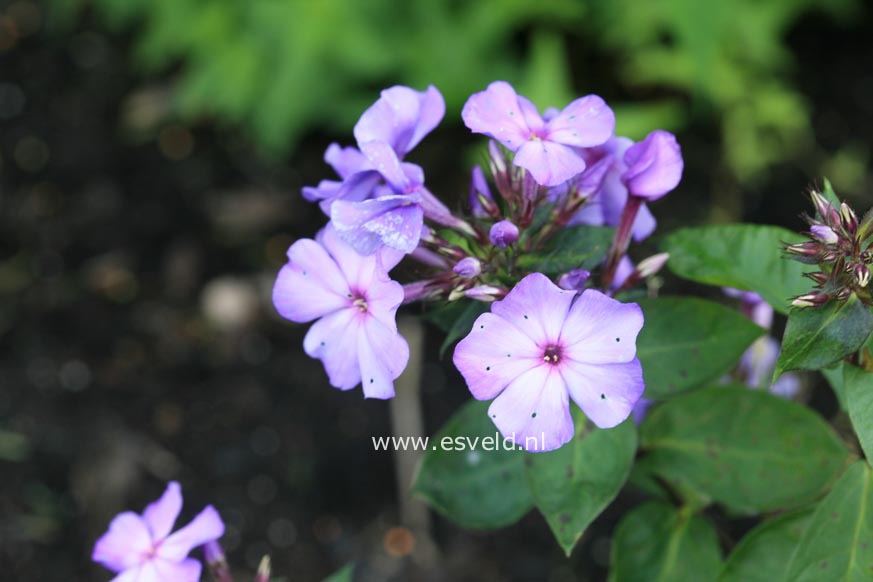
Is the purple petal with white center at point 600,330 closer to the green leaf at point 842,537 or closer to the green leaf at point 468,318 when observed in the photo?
the green leaf at point 468,318

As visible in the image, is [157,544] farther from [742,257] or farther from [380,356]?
[742,257]

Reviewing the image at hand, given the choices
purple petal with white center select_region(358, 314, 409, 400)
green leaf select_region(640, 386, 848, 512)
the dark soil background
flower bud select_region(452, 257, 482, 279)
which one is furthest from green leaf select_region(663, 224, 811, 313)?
the dark soil background

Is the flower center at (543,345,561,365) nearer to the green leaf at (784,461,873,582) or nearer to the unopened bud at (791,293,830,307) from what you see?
the unopened bud at (791,293,830,307)

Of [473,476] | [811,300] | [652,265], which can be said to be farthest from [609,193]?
[473,476]

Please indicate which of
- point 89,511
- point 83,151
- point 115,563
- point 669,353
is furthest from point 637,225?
point 83,151

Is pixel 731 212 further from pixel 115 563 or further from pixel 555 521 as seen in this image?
pixel 115 563

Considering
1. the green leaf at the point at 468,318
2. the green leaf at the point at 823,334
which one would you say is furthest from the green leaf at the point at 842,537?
the green leaf at the point at 468,318

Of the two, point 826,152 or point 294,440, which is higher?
point 826,152
